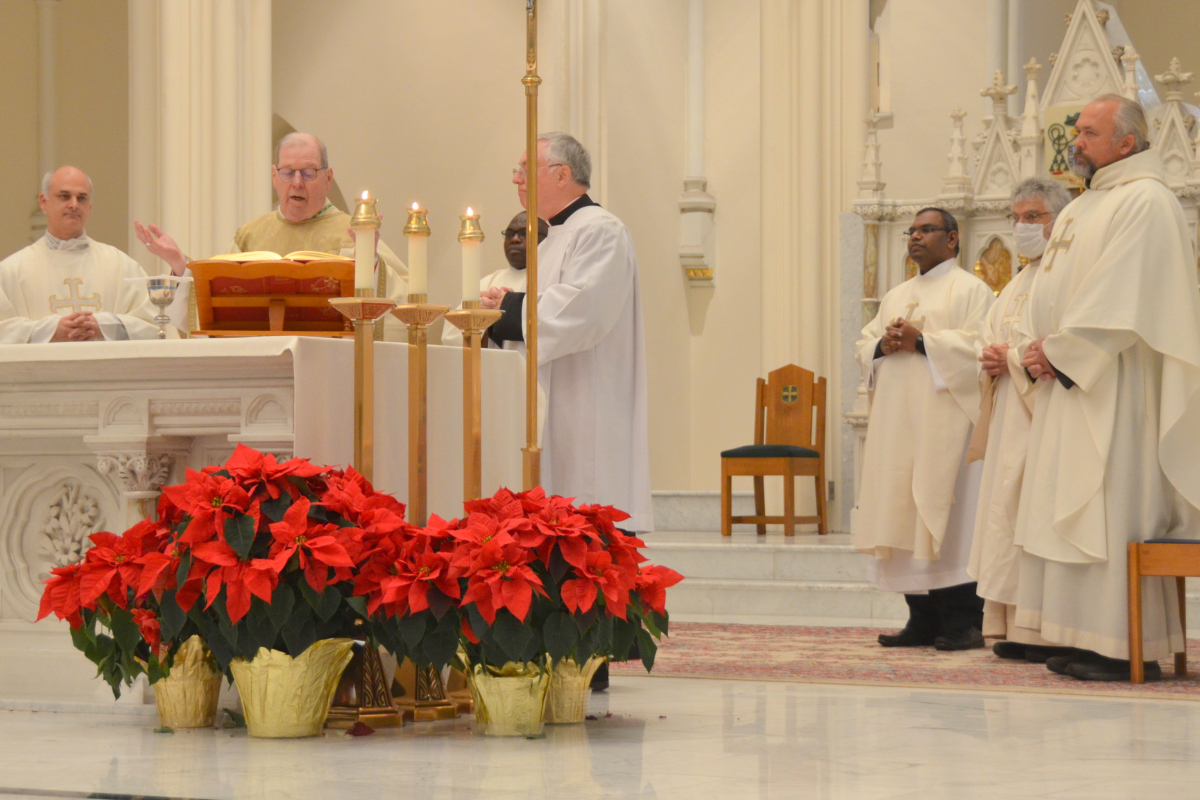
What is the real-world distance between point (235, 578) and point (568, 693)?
875 mm

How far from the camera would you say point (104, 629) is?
13.6 ft

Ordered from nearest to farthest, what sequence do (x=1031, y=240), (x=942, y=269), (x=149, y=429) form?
(x=149, y=429) < (x=1031, y=240) < (x=942, y=269)

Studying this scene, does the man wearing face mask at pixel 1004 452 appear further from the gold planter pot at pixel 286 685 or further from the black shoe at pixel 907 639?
the gold planter pot at pixel 286 685

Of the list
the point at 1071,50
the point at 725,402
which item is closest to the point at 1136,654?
the point at 1071,50

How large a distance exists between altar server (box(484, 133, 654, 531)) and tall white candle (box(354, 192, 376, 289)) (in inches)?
44.2

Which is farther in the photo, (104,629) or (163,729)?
(104,629)

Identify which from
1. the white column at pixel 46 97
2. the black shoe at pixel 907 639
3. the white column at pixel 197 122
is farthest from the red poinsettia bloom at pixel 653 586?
the white column at pixel 46 97

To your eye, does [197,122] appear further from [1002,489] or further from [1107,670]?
[1107,670]

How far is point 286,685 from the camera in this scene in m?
3.55

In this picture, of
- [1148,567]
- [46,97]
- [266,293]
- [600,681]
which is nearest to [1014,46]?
[1148,567]

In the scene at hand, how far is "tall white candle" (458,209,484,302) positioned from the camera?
3.86 metres

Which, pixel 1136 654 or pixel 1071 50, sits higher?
pixel 1071 50

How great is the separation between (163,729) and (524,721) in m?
0.86

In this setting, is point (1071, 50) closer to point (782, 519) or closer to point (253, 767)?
point (782, 519)
